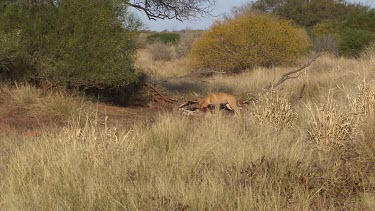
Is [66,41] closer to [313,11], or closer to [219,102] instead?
[219,102]

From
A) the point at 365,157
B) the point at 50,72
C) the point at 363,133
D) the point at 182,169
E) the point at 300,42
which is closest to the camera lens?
the point at 182,169

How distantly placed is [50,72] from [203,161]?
22.9 feet

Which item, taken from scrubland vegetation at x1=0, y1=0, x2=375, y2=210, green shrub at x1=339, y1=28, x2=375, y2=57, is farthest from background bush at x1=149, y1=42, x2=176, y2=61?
scrubland vegetation at x1=0, y1=0, x2=375, y2=210

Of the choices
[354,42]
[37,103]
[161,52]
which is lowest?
[37,103]

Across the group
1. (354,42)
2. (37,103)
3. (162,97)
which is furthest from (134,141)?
(354,42)

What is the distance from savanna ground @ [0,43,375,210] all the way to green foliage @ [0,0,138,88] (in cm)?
373

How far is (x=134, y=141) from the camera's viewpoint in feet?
21.8

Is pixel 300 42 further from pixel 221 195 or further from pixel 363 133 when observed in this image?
pixel 221 195

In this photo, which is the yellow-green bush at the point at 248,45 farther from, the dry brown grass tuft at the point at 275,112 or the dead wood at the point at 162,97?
the dry brown grass tuft at the point at 275,112

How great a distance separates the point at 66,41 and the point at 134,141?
19.2ft

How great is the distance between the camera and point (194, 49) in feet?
78.5

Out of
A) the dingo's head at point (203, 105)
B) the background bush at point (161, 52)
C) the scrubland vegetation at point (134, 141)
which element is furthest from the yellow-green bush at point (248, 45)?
the dingo's head at point (203, 105)

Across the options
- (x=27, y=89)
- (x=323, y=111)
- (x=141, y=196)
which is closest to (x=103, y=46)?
(x=27, y=89)

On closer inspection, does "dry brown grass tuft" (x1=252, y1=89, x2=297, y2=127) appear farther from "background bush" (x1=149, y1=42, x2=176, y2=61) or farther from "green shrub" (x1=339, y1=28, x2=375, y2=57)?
"background bush" (x1=149, y1=42, x2=176, y2=61)
